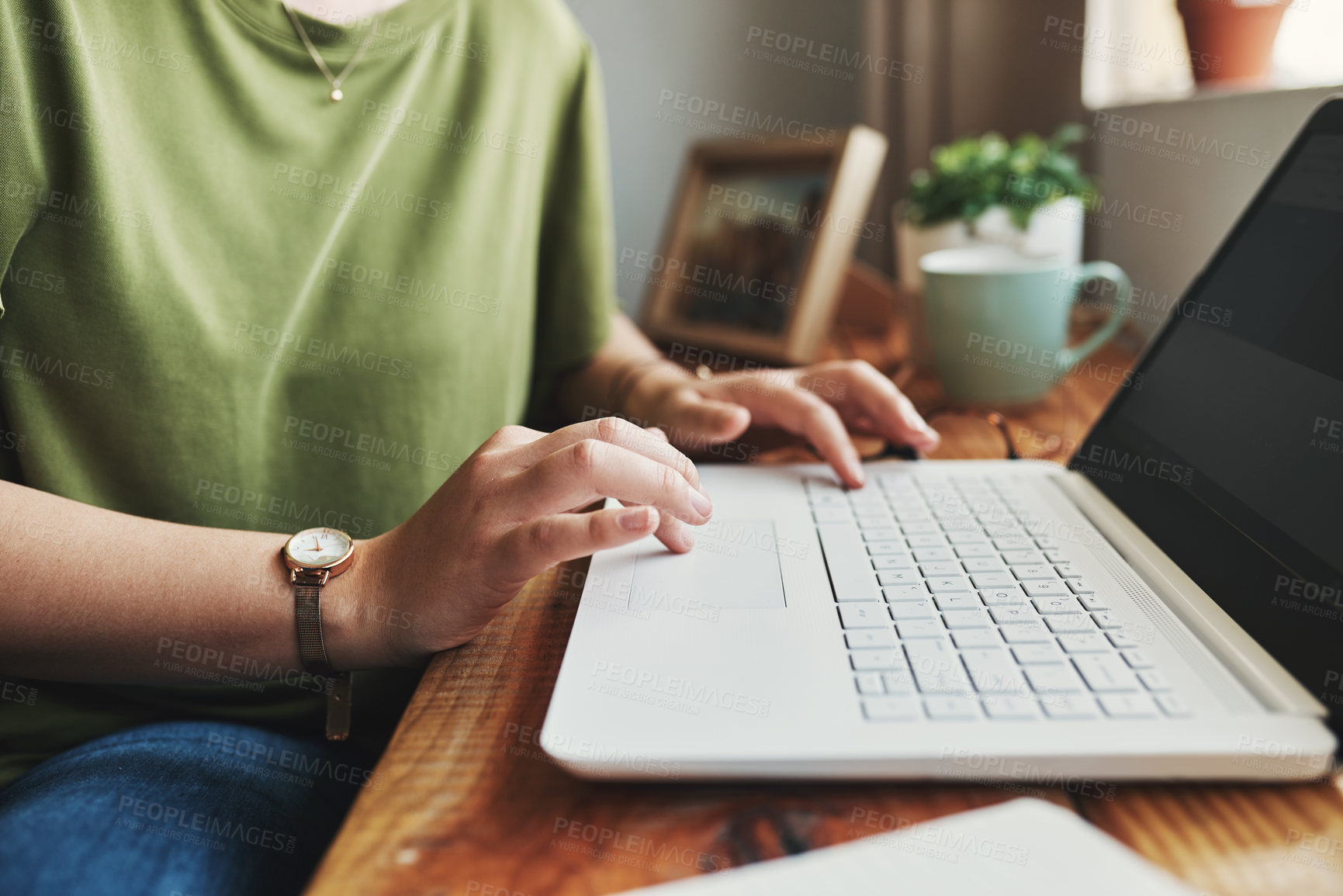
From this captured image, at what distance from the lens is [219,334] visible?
23.8 inches

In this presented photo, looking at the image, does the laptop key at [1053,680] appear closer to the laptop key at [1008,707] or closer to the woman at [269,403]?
the laptop key at [1008,707]

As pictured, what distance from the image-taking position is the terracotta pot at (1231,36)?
913mm

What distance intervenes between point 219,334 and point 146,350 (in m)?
0.05

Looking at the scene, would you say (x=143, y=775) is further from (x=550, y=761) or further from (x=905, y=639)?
(x=905, y=639)

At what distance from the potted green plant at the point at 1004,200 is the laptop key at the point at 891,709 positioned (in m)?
0.75

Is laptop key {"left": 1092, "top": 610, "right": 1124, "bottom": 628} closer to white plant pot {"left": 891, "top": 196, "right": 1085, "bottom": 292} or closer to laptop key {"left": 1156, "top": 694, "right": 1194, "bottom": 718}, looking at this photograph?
laptop key {"left": 1156, "top": 694, "right": 1194, "bottom": 718}

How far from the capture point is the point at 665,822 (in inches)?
13.2

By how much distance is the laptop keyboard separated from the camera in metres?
0.35

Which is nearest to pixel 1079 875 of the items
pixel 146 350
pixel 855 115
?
pixel 146 350

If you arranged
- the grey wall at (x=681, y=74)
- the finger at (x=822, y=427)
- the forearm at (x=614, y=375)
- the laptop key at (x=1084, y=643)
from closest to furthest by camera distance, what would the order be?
the laptop key at (x=1084, y=643) < the finger at (x=822, y=427) < the forearm at (x=614, y=375) < the grey wall at (x=681, y=74)

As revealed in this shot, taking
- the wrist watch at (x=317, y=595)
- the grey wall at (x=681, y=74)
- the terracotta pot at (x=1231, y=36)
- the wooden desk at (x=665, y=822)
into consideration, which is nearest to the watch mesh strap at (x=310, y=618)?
the wrist watch at (x=317, y=595)

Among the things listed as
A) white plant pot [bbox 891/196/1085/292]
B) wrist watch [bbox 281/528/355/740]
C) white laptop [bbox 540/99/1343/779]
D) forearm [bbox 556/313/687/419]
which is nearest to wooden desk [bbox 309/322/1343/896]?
white laptop [bbox 540/99/1343/779]

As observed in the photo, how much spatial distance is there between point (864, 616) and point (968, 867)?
15 cm

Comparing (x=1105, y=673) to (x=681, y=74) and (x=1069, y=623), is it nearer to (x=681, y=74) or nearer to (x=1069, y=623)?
(x=1069, y=623)
